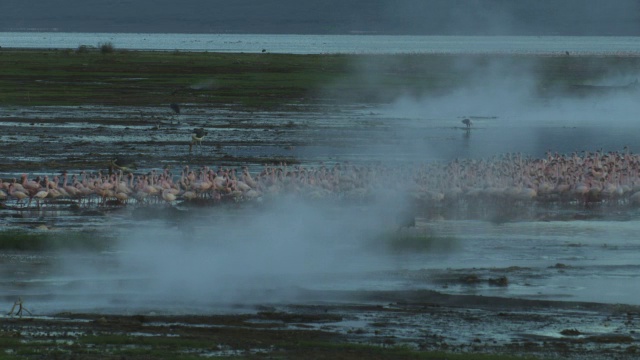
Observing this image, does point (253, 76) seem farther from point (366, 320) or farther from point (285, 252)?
point (366, 320)

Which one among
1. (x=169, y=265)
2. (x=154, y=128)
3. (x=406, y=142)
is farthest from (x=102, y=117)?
(x=169, y=265)

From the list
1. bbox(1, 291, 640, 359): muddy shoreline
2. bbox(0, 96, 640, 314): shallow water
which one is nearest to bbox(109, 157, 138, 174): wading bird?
bbox(0, 96, 640, 314): shallow water

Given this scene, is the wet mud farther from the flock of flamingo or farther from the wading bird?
the wading bird

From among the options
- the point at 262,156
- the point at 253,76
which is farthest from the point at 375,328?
the point at 253,76

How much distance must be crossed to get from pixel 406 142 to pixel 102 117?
522 inches

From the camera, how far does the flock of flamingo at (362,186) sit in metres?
26.7

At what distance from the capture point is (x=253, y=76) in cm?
7569

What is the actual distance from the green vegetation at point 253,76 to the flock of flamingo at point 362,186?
2709 centimetres

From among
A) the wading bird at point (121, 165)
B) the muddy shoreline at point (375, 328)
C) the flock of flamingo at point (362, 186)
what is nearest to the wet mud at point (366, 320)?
the muddy shoreline at point (375, 328)

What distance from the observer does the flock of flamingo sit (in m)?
26.7

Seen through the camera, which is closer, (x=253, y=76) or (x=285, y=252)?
(x=285, y=252)

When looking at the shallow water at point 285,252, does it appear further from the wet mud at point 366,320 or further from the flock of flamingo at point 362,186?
the flock of flamingo at point 362,186

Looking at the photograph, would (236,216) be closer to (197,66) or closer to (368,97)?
(368,97)

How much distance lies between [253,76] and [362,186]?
48812mm
